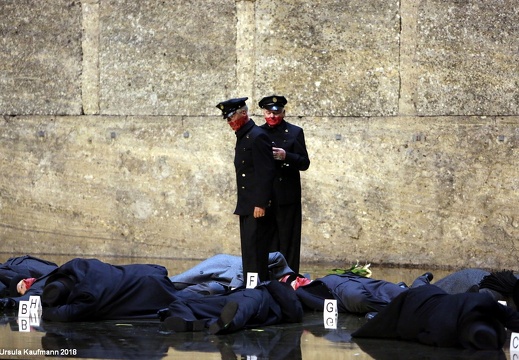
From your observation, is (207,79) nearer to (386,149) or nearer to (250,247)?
(386,149)

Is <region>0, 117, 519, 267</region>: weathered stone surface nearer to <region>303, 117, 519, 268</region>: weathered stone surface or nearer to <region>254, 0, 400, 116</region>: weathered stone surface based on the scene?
<region>303, 117, 519, 268</region>: weathered stone surface

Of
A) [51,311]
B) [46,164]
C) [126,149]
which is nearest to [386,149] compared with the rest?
[126,149]

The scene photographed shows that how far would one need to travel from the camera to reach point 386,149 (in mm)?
13211

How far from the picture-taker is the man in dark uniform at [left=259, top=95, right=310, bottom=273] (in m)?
10.8

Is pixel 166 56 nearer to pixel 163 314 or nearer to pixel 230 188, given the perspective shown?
pixel 230 188

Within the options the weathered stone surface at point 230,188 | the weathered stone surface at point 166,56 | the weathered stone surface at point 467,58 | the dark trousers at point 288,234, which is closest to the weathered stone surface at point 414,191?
the weathered stone surface at point 230,188

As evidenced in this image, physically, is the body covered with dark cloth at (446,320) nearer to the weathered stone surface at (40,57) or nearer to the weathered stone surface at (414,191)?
the weathered stone surface at (414,191)

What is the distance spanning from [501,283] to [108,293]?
303 cm

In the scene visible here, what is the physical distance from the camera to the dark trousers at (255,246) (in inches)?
390

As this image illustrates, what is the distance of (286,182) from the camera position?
428 inches

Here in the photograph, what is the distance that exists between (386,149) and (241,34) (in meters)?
2.22

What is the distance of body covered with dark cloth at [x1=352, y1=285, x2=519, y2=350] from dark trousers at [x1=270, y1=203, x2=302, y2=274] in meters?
3.31

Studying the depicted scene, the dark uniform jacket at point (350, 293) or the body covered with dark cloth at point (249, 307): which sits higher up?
the body covered with dark cloth at point (249, 307)

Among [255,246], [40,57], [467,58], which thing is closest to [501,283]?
[255,246]
